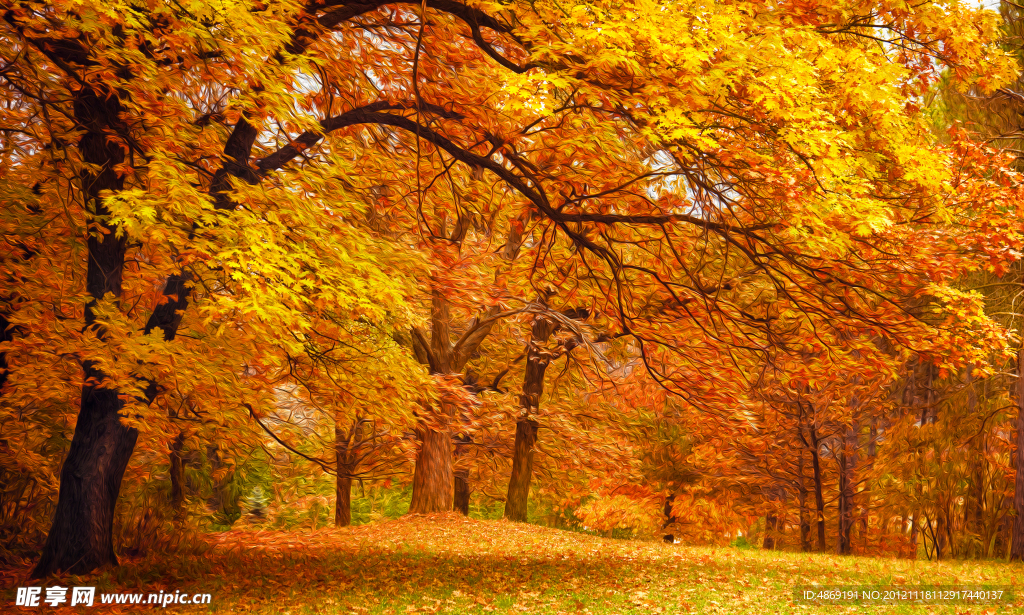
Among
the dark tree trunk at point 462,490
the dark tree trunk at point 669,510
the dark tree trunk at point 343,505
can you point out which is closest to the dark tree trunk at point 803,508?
the dark tree trunk at point 669,510

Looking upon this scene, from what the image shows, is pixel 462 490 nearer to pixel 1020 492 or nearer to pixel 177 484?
pixel 177 484

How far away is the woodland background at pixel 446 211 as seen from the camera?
7898 millimetres

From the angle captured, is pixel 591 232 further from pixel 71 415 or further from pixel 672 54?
pixel 71 415

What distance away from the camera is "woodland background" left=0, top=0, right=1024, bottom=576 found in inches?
311

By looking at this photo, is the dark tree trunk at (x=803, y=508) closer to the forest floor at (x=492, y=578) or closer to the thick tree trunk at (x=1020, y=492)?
the thick tree trunk at (x=1020, y=492)

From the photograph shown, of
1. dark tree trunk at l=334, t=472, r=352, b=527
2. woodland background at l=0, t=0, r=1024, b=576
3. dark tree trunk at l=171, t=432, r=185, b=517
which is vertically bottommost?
dark tree trunk at l=334, t=472, r=352, b=527

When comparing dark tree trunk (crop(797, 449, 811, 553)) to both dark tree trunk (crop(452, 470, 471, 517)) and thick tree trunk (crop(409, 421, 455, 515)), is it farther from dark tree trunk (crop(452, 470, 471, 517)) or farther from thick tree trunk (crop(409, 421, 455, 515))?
dark tree trunk (crop(452, 470, 471, 517))

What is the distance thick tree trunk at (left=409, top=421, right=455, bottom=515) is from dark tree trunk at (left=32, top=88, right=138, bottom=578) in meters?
9.07

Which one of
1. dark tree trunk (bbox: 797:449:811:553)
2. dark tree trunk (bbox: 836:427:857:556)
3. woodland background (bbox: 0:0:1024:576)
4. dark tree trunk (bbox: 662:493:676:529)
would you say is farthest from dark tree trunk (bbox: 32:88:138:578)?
dark tree trunk (bbox: 836:427:857:556)

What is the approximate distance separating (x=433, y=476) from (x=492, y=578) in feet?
27.9

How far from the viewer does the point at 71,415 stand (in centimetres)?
1261

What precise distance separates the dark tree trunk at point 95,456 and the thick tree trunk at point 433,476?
907 centimetres

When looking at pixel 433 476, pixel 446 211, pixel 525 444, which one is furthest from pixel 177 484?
pixel 525 444

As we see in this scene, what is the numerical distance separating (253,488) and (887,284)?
18.0 metres
